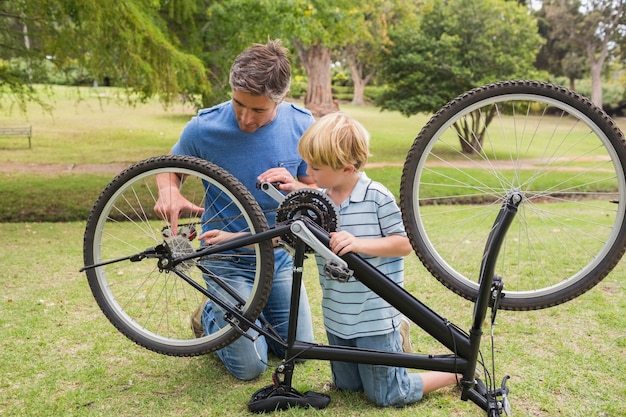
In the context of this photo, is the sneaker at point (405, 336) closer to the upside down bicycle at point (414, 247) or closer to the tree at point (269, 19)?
the upside down bicycle at point (414, 247)

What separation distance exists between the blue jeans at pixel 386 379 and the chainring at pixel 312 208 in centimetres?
56

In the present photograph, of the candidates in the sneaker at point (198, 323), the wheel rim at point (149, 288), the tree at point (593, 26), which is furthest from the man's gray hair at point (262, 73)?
the tree at point (593, 26)

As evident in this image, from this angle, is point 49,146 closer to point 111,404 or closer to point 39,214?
point 39,214

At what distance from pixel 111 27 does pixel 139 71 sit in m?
0.60

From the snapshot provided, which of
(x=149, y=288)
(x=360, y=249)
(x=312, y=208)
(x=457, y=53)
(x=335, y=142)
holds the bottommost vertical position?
(x=149, y=288)

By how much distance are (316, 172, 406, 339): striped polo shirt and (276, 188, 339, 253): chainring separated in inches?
3.4

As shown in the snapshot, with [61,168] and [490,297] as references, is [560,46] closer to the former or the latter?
[61,168]

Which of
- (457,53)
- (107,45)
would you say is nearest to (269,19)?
(107,45)

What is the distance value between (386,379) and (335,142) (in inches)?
44.2

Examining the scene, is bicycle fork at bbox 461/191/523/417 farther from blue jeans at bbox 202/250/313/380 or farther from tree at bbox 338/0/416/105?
tree at bbox 338/0/416/105

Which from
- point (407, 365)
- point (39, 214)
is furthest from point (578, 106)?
point (39, 214)

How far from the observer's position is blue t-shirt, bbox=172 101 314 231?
329 cm

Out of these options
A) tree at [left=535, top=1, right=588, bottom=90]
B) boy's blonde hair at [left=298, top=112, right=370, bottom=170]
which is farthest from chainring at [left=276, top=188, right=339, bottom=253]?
tree at [left=535, top=1, right=588, bottom=90]

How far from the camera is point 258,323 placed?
3.37 m
